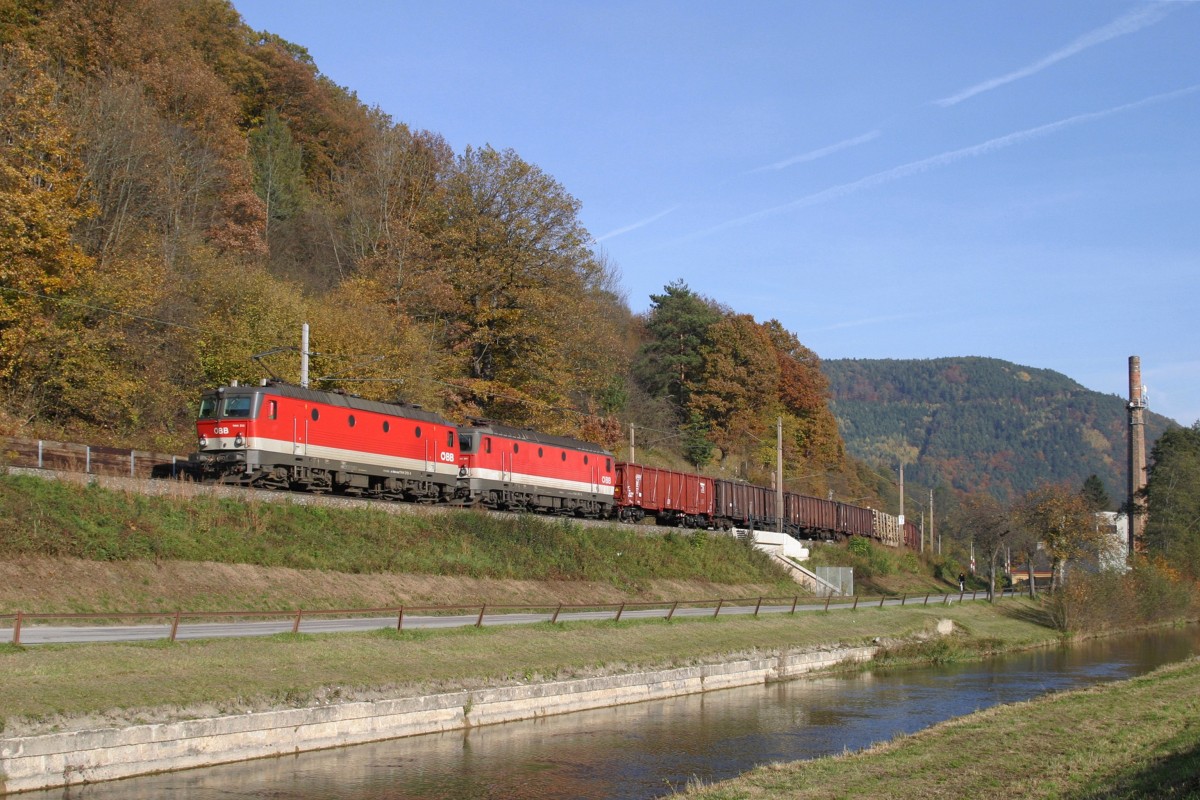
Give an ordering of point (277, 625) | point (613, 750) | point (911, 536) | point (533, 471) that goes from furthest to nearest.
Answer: point (911, 536) → point (533, 471) → point (277, 625) → point (613, 750)

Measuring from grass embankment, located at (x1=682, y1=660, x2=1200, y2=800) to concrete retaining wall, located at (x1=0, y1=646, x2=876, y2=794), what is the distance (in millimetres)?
6788

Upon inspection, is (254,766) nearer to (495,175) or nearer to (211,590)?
(211,590)

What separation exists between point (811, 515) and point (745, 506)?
8.81 metres

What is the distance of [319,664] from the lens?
20.7 m

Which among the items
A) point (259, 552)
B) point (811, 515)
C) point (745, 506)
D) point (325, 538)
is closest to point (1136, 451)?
point (811, 515)

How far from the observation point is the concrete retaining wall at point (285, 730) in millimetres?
14617

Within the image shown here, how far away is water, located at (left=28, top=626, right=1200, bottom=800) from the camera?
15.8m

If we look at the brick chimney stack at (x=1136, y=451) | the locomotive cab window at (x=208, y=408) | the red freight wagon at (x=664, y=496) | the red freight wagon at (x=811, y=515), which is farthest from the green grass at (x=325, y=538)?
the brick chimney stack at (x=1136, y=451)

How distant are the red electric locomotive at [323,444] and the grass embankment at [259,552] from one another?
7.20ft

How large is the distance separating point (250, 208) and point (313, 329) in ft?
66.7

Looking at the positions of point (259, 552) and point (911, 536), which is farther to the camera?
point (911, 536)

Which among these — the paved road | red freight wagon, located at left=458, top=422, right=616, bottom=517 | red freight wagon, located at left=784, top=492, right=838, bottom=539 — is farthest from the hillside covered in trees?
the paved road

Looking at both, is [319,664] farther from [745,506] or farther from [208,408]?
[745,506]

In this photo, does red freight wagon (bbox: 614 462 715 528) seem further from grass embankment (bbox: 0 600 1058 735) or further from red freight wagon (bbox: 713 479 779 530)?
grass embankment (bbox: 0 600 1058 735)
